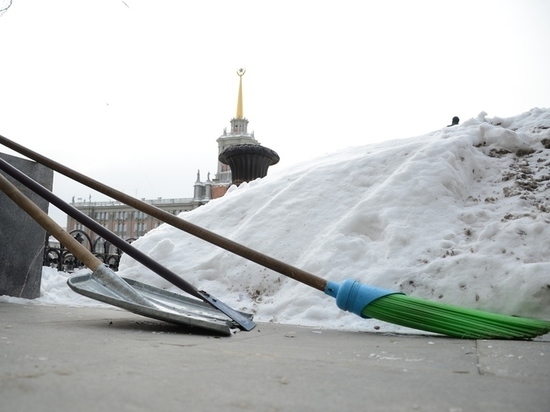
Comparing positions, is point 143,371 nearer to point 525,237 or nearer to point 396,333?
point 396,333

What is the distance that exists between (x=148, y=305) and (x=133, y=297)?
9 centimetres

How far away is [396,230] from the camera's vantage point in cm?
303

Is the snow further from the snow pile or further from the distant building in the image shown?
the distant building

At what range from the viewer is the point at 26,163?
128 inches

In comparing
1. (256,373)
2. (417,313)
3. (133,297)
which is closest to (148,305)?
(133,297)

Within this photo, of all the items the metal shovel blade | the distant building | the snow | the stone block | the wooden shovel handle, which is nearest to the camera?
the metal shovel blade

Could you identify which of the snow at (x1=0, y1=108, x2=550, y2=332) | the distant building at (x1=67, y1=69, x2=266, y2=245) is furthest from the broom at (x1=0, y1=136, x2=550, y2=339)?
the distant building at (x1=67, y1=69, x2=266, y2=245)

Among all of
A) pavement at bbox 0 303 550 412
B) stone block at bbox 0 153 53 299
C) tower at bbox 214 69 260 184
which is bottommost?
pavement at bbox 0 303 550 412

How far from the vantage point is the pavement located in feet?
2.84

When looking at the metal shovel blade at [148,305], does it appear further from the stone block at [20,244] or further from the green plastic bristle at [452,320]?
the stone block at [20,244]

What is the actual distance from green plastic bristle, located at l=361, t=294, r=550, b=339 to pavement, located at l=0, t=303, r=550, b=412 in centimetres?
10

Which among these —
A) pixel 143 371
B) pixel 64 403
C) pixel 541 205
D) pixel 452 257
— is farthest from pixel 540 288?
pixel 64 403

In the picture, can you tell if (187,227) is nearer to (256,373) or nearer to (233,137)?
(256,373)

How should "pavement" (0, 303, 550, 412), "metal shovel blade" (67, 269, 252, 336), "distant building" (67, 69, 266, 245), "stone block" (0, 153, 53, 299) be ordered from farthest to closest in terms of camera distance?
"distant building" (67, 69, 266, 245)
"stone block" (0, 153, 53, 299)
"metal shovel blade" (67, 269, 252, 336)
"pavement" (0, 303, 550, 412)
